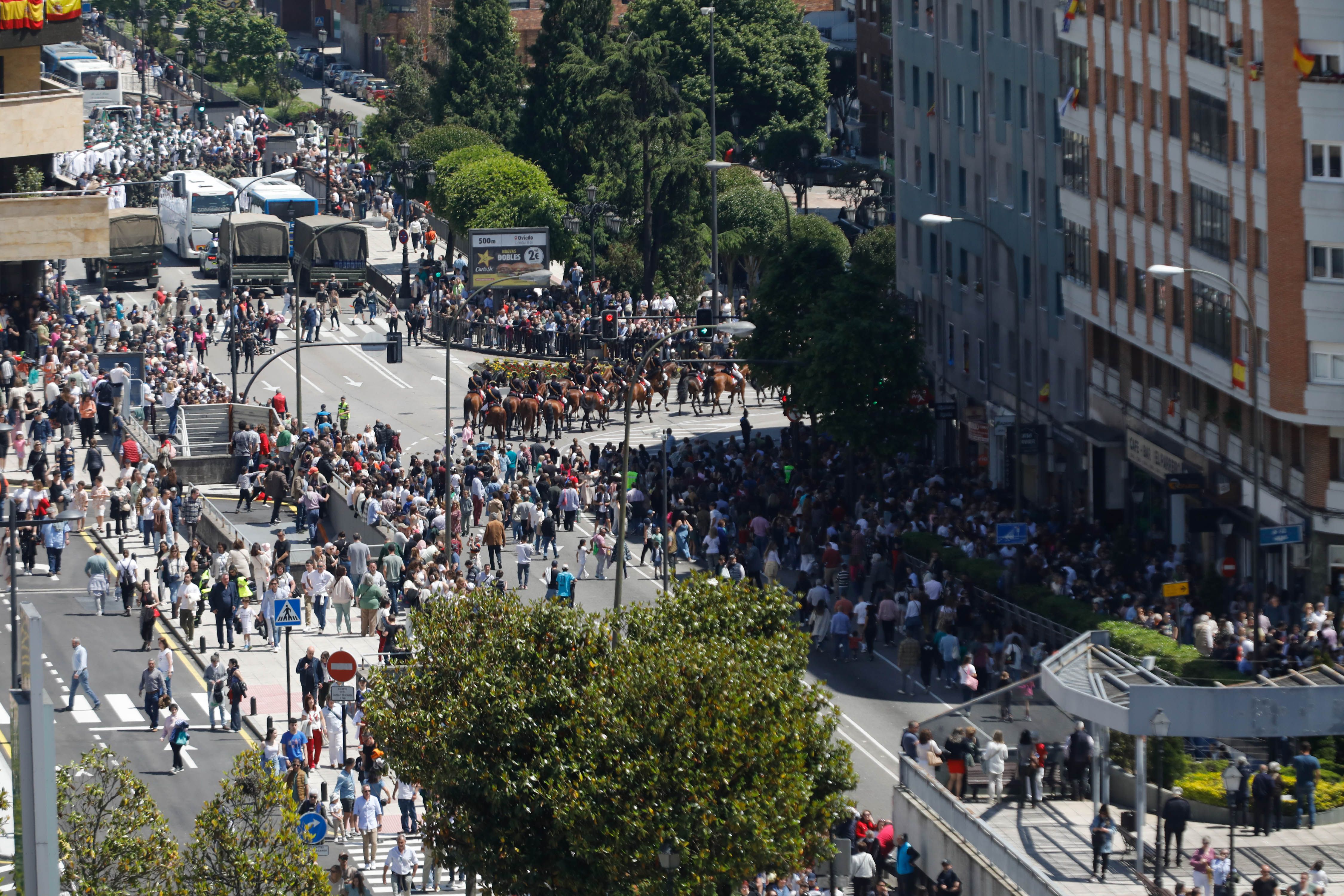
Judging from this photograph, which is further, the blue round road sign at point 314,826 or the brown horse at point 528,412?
the brown horse at point 528,412

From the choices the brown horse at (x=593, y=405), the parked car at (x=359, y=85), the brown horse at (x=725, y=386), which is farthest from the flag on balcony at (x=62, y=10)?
the parked car at (x=359, y=85)

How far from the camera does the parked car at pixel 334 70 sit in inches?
6009

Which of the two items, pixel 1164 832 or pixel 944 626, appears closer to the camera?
pixel 1164 832

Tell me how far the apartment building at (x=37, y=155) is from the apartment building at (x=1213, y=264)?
2761cm

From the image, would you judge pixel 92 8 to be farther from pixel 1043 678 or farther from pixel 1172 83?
pixel 1043 678

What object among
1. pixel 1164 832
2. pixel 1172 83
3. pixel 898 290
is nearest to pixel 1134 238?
pixel 1172 83

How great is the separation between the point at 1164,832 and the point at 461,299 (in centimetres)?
5375

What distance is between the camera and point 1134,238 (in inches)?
2219

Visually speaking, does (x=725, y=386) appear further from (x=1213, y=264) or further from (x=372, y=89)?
(x=372, y=89)

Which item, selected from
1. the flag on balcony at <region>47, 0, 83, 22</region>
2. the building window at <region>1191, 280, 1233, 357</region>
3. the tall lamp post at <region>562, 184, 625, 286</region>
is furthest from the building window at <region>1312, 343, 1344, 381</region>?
the flag on balcony at <region>47, 0, 83, 22</region>

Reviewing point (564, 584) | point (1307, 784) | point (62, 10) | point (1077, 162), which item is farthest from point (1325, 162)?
point (62, 10)

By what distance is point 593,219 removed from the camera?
284ft

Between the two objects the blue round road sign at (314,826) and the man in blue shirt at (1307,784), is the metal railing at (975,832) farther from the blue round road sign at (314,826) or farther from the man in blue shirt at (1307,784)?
the blue round road sign at (314,826)

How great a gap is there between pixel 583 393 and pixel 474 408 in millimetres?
3256
